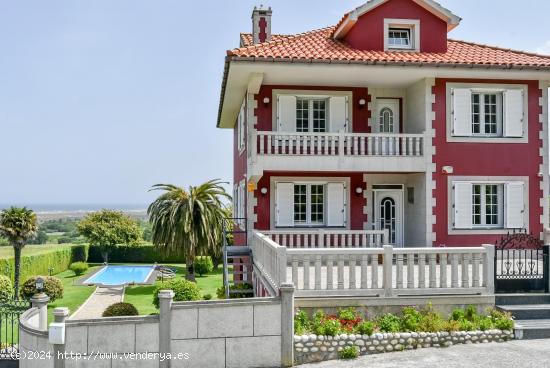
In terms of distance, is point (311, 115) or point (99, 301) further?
point (99, 301)

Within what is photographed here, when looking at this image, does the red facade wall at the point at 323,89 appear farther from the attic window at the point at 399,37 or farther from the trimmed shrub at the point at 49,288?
the trimmed shrub at the point at 49,288

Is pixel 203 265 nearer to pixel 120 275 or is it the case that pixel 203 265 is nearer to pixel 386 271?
pixel 120 275

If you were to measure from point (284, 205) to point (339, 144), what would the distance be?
3.04 m

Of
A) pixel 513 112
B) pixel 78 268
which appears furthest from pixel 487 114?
pixel 78 268

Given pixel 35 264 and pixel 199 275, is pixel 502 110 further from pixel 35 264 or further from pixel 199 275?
pixel 35 264

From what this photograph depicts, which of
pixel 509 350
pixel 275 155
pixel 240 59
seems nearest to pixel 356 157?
pixel 275 155

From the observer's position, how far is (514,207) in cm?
1866

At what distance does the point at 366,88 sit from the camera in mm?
19562

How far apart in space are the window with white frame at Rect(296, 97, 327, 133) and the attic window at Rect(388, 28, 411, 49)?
319 cm

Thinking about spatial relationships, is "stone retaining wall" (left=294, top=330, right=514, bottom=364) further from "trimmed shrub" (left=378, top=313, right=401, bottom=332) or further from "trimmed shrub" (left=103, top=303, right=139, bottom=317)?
"trimmed shrub" (left=103, top=303, right=139, bottom=317)

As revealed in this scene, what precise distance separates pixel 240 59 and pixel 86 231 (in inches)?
1555

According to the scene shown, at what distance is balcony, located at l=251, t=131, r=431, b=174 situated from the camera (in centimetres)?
1736

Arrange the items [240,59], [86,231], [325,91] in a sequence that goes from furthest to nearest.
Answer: [86,231] < [325,91] < [240,59]

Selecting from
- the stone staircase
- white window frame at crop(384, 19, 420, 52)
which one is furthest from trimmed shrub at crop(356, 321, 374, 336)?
white window frame at crop(384, 19, 420, 52)
